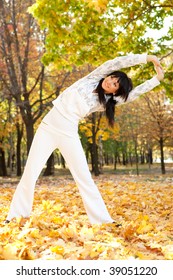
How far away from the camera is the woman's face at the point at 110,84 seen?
175 inches

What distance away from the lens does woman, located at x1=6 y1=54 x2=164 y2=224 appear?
4477 mm

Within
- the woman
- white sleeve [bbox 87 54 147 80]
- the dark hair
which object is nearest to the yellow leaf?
the woman

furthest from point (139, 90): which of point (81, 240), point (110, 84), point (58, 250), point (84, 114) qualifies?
point (58, 250)

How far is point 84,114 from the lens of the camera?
4551 millimetres

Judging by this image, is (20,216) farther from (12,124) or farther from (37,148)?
(12,124)

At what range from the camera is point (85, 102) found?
4488mm

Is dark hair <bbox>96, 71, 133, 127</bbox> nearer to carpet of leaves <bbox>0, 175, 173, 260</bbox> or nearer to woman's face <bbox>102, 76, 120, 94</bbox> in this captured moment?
woman's face <bbox>102, 76, 120, 94</bbox>

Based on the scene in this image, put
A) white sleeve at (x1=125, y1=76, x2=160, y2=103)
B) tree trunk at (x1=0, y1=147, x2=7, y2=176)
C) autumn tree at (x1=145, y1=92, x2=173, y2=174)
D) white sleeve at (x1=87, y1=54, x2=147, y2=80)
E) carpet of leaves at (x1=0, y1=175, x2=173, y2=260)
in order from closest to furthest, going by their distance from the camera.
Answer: carpet of leaves at (x1=0, y1=175, x2=173, y2=260) → white sleeve at (x1=87, y1=54, x2=147, y2=80) → white sleeve at (x1=125, y1=76, x2=160, y2=103) → autumn tree at (x1=145, y1=92, x2=173, y2=174) → tree trunk at (x1=0, y1=147, x2=7, y2=176)

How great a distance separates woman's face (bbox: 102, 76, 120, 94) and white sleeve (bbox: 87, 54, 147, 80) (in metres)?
0.13

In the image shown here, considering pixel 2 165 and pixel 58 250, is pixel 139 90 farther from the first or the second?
pixel 2 165

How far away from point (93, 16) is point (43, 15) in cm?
136

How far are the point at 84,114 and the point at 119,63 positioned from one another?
71cm

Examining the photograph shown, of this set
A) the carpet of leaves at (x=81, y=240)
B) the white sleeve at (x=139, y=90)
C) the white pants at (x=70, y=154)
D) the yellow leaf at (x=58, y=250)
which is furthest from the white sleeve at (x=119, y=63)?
the yellow leaf at (x=58, y=250)
